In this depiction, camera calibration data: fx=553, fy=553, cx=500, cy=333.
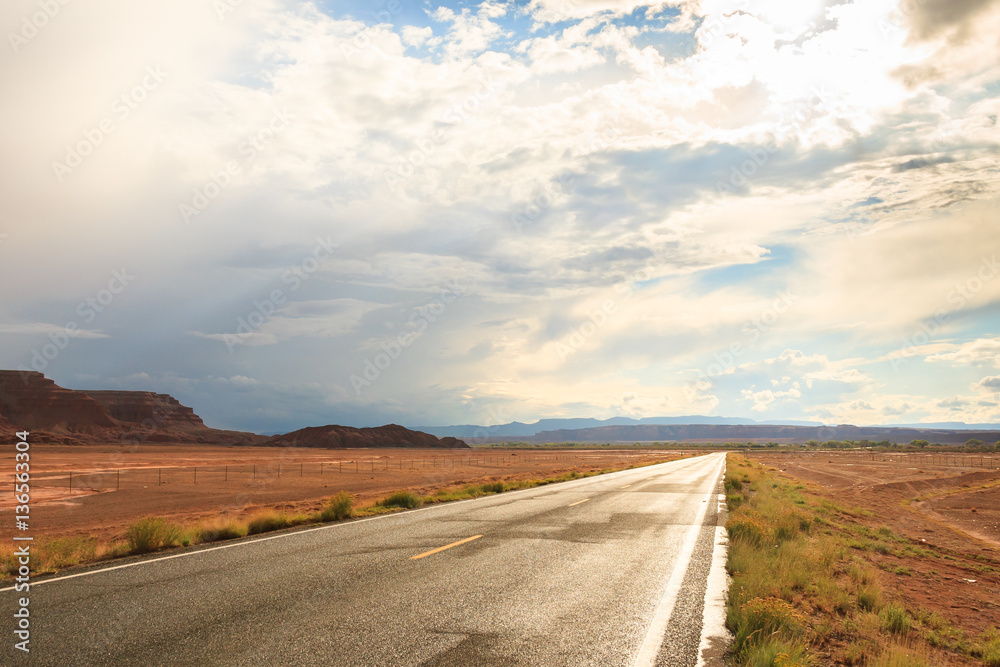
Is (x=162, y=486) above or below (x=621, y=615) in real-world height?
below

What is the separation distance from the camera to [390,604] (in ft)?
22.5

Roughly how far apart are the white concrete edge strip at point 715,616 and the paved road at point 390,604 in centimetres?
12

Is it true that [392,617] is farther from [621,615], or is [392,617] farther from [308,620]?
[621,615]

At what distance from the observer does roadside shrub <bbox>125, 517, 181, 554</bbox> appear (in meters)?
11.3

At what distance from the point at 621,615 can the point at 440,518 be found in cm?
957

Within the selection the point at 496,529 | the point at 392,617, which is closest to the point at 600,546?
the point at 496,529

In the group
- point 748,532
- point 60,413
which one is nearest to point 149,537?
point 748,532

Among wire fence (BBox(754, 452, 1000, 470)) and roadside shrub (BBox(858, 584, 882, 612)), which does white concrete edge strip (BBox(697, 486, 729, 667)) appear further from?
wire fence (BBox(754, 452, 1000, 470))

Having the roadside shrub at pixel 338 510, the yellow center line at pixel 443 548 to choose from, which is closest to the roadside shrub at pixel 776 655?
the yellow center line at pixel 443 548

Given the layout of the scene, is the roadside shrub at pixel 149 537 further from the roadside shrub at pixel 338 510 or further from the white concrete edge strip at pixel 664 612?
the white concrete edge strip at pixel 664 612

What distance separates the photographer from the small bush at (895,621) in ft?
24.3

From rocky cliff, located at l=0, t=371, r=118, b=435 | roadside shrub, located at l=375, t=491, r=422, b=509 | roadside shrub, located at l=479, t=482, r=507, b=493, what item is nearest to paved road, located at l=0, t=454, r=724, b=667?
roadside shrub, located at l=375, t=491, r=422, b=509

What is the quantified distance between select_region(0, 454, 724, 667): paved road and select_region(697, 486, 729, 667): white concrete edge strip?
0.38 feet

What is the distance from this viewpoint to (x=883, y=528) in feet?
68.0
